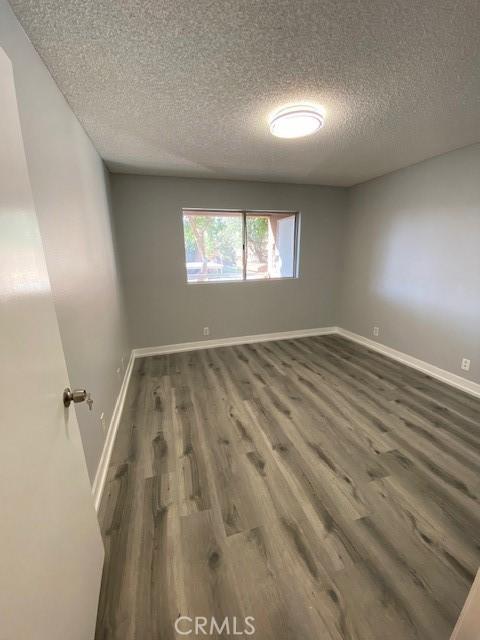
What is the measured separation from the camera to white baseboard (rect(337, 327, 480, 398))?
8.43 feet

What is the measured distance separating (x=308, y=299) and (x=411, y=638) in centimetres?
360

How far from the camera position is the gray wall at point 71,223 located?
107 centimetres

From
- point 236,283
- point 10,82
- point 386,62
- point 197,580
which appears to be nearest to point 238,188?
point 236,283

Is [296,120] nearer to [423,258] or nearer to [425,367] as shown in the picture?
[423,258]

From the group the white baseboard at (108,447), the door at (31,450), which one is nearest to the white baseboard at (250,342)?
the white baseboard at (108,447)

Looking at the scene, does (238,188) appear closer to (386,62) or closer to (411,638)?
→ (386,62)

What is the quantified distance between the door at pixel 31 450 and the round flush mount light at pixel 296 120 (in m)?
1.55

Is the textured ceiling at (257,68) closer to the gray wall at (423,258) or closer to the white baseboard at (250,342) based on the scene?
the gray wall at (423,258)

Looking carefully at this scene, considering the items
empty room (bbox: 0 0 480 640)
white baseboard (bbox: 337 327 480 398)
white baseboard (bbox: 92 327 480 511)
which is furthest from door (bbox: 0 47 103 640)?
white baseboard (bbox: 337 327 480 398)

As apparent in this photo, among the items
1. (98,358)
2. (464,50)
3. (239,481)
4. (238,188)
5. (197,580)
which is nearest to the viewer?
(197,580)

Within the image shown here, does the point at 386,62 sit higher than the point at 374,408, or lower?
higher

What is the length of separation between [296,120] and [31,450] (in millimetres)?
2203

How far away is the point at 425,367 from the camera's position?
300cm

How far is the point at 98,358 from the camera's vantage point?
1786 millimetres
